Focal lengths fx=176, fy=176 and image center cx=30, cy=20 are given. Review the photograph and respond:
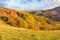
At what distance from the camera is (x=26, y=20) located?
15992mm

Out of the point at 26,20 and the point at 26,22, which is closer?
the point at 26,22

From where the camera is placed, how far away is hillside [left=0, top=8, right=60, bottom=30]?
49.4ft

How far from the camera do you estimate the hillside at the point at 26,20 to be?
49.4 ft

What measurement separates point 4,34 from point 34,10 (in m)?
7.47

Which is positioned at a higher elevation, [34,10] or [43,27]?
[34,10]

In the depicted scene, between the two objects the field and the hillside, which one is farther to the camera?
the hillside

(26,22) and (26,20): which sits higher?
(26,20)

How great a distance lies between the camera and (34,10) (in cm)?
1752

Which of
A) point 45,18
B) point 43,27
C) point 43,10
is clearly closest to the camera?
point 43,27

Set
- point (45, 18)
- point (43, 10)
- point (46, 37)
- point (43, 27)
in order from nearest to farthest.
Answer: point (46, 37)
point (43, 27)
point (45, 18)
point (43, 10)

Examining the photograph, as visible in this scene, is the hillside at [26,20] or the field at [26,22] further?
the hillside at [26,20]

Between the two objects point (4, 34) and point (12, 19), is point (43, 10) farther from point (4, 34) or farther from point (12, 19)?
point (4, 34)

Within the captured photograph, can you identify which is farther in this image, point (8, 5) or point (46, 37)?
point (8, 5)

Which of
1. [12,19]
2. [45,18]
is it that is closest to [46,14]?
[45,18]
